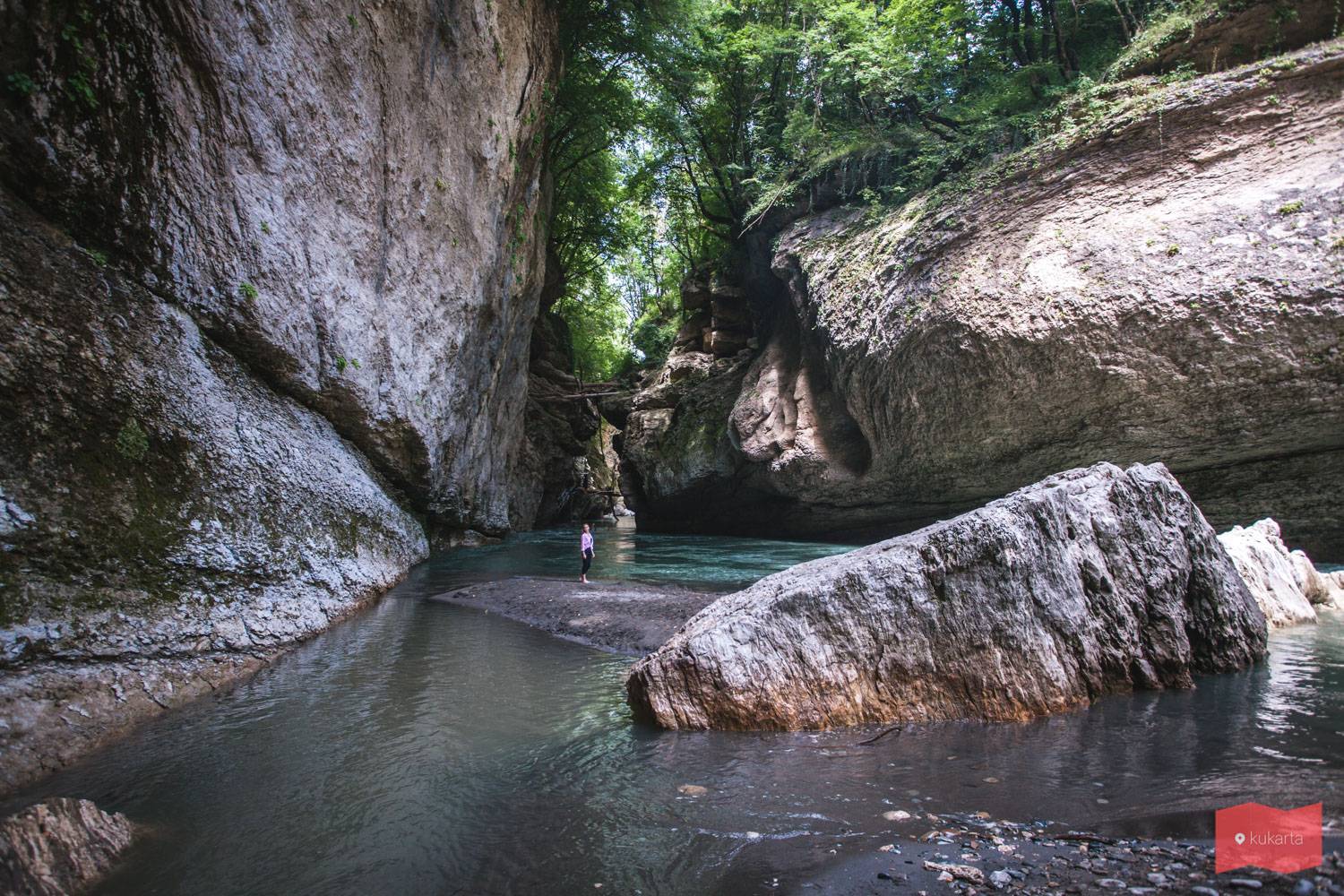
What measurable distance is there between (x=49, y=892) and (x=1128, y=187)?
16.2 meters

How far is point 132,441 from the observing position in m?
6.02

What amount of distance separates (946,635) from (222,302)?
8.71 meters

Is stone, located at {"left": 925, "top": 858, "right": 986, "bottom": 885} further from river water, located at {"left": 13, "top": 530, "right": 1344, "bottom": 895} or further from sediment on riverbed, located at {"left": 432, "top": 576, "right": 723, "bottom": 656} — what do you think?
sediment on riverbed, located at {"left": 432, "top": 576, "right": 723, "bottom": 656}

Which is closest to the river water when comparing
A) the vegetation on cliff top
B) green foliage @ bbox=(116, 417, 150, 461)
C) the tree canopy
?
green foliage @ bbox=(116, 417, 150, 461)

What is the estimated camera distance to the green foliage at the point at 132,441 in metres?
5.92

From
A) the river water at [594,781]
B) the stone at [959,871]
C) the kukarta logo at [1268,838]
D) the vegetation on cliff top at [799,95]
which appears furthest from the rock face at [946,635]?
the vegetation on cliff top at [799,95]

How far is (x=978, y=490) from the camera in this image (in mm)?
15266

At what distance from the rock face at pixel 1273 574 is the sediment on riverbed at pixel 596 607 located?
7.14 metres

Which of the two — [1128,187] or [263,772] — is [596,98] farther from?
[263,772]

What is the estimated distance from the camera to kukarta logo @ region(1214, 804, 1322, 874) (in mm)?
2428

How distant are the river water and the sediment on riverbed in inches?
81.8

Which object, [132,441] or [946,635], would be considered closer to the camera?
[946,635]

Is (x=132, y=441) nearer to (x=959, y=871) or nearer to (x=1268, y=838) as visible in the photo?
(x=959, y=871)

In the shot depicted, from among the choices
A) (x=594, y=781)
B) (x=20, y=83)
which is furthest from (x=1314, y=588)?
(x=20, y=83)
